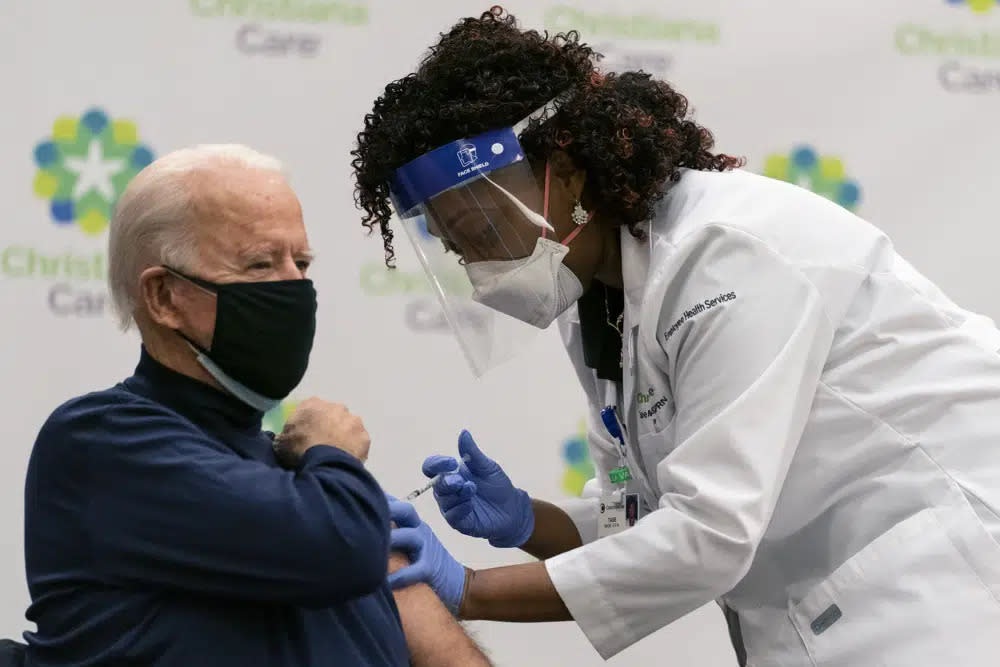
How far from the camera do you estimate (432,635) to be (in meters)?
1.46

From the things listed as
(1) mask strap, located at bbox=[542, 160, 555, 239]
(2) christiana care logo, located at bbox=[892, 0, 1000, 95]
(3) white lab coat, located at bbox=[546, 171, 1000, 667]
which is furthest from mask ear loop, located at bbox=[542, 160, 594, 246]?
(2) christiana care logo, located at bbox=[892, 0, 1000, 95]

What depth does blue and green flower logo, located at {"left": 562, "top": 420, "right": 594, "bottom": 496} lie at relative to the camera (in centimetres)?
255

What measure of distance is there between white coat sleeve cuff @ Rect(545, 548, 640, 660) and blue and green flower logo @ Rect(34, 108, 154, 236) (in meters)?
1.31

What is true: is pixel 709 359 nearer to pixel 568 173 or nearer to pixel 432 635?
pixel 568 173

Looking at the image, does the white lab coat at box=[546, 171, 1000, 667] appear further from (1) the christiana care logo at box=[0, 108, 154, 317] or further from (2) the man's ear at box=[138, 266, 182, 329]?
(1) the christiana care logo at box=[0, 108, 154, 317]

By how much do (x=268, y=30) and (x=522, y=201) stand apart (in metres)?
1.00

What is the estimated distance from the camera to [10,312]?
7.53ft

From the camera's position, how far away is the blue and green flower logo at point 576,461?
2.55 m

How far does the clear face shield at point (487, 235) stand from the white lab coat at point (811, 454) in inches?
7.1

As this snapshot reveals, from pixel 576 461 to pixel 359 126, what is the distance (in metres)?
0.90

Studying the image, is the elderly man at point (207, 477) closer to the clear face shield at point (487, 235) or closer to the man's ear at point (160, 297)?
the man's ear at point (160, 297)

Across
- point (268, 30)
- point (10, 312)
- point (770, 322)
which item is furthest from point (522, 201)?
point (10, 312)

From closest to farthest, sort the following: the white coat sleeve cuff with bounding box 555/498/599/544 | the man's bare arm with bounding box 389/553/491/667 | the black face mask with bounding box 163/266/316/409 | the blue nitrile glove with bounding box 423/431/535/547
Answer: the black face mask with bounding box 163/266/316/409 → the man's bare arm with bounding box 389/553/491/667 → the blue nitrile glove with bounding box 423/431/535/547 → the white coat sleeve cuff with bounding box 555/498/599/544

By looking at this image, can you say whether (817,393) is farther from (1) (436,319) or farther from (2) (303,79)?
(2) (303,79)
